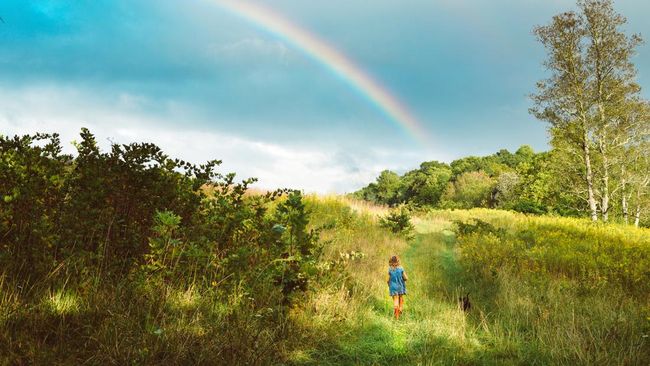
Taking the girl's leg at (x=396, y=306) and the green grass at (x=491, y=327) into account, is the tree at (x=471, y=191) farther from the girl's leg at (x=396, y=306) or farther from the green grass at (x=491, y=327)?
the girl's leg at (x=396, y=306)

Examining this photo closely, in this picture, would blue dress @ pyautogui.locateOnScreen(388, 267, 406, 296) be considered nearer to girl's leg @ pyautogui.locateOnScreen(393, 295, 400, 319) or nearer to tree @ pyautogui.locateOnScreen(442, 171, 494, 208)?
girl's leg @ pyautogui.locateOnScreen(393, 295, 400, 319)

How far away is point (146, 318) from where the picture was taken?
3199 mm

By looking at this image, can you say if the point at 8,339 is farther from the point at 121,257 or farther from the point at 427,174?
the point at 427,174

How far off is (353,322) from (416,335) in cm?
73

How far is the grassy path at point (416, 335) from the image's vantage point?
12.3 feet

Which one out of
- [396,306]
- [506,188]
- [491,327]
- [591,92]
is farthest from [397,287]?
[506,188]

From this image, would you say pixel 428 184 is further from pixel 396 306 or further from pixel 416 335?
pixel 416 335

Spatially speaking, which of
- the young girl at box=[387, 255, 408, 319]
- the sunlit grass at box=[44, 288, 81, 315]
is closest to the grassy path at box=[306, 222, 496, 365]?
the young girl at box=[387, 255, 408, 319]

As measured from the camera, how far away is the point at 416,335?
14.5 ft

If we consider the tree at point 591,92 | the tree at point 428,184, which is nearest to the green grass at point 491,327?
the tree at point 591,92

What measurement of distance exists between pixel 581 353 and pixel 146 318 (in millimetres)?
3904

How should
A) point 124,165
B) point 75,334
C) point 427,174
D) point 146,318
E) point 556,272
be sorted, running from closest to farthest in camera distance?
point 75,334, point 146,318, point 124,165, point 556,272, point 427,174

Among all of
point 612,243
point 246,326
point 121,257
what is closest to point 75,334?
point 121,257

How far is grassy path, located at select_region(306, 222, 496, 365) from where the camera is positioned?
3.75 meters
